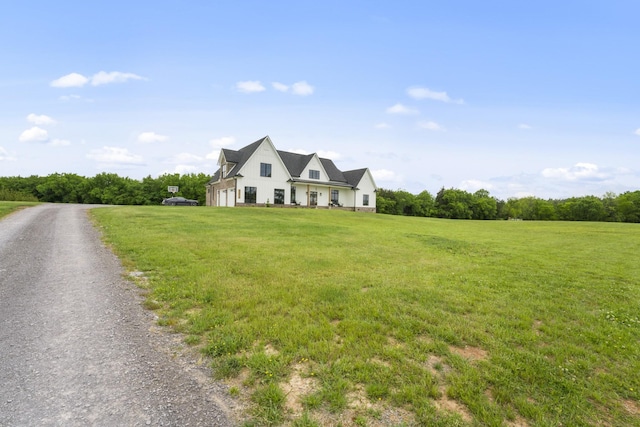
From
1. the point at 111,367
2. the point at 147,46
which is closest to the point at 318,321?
the point at 111,367

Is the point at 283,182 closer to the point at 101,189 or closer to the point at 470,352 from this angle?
the point at 470,352

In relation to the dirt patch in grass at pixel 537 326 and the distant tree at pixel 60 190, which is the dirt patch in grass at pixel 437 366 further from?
the distant tree at pixel 60 190

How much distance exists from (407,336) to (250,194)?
31594 millimetres

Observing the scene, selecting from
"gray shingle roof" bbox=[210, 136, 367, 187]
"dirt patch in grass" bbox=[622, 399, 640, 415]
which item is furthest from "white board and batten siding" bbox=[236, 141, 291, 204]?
"dirt patch in grass" bbox=[622, 399, 640, 415]

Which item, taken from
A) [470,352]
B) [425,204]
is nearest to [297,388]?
[470,352]

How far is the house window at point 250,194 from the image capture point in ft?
111

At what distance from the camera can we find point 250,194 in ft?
112

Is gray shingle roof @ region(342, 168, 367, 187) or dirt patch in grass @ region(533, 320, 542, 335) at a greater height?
gray shingle roof @ region(342, 168, 367, 187)

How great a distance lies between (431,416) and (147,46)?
894 inches

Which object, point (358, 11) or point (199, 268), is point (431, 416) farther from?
point (358, 11)

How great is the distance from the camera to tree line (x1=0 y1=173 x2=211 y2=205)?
64.8 m

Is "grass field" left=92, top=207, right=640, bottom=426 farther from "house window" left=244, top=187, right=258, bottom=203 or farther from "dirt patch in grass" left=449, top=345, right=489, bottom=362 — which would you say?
"house window" left=244, top=187, right=258, bottom=203

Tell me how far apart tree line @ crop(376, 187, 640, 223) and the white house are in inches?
939

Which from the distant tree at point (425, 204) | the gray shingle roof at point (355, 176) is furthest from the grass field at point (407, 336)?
the distant tree at point (425, 204)
